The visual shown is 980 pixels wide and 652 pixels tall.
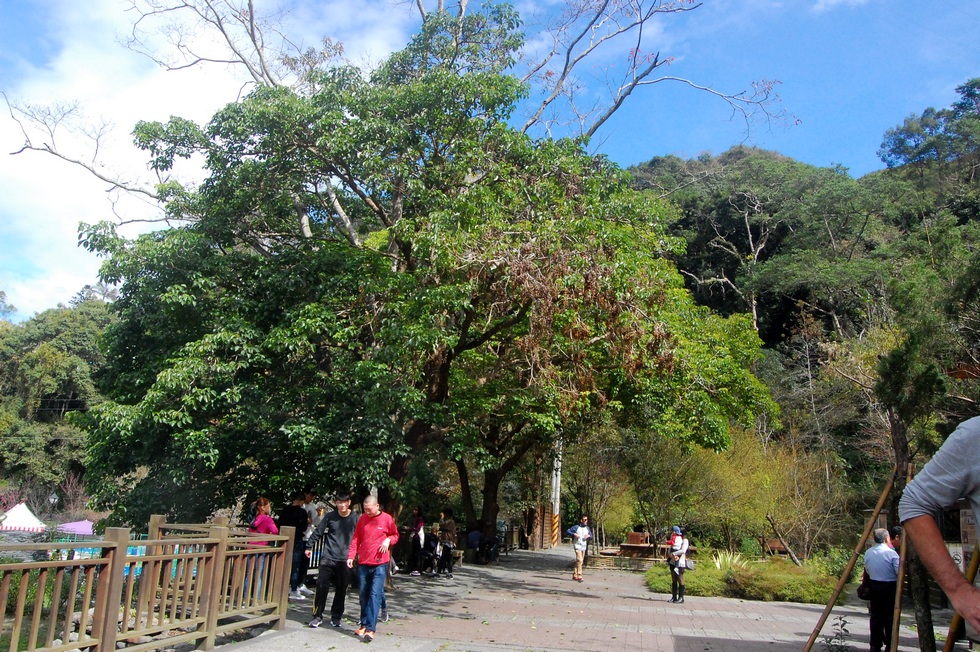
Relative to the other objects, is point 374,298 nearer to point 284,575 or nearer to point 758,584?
point 284,575

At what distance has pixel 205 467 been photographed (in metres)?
13.2

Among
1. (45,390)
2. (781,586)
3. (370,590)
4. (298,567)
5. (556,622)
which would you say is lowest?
(556,622)

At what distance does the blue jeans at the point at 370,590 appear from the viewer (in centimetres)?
891

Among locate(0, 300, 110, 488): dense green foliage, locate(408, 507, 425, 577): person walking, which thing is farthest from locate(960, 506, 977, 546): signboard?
locate(0, 300, 110, 488): dense green foliage


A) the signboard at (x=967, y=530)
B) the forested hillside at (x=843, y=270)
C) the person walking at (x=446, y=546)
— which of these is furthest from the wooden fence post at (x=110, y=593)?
the person walking at (x=446, y=546)

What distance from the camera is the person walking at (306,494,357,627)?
9.79 metres

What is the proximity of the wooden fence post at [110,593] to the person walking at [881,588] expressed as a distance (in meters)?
7.76

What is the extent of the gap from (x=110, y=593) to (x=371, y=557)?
3381 mm

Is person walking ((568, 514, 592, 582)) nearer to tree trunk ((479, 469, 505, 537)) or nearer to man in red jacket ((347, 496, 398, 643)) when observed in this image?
tree trunk ((479, 469, 505, 537))

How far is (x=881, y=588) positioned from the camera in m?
8.73

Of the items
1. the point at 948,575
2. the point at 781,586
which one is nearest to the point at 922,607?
the point at 948,575

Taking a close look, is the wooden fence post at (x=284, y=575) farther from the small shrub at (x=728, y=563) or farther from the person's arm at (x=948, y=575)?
the small shrub at (x=728, y=563)

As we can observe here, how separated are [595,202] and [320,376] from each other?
5788 mm

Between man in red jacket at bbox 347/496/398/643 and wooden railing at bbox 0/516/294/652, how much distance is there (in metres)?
0.84
